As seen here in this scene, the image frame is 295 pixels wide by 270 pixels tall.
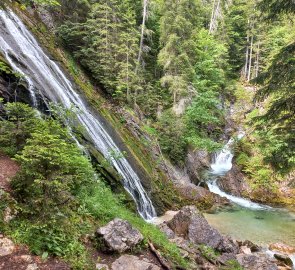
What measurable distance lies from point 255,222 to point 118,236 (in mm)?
10290

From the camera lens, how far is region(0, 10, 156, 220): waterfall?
38.3 feet

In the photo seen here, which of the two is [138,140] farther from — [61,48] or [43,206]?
[43,206]

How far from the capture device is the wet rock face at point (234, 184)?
19.1 metres

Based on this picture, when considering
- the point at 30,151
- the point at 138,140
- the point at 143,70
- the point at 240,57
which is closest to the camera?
the point at 30,151

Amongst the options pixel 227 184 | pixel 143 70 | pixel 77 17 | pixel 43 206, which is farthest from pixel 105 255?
pixel 143 70

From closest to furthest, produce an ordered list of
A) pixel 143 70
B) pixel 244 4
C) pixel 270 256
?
pixel 270 256
pixel 143 70
pixel 244 4

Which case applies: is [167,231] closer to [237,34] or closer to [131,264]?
[131,264]

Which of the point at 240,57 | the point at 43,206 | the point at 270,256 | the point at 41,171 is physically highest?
the point at 41,171

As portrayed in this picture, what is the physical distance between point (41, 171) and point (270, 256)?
8466 mm

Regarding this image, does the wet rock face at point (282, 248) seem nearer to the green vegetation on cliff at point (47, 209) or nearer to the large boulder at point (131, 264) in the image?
the green vegetation on cliff at point (47, 209)

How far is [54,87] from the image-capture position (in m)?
12.4

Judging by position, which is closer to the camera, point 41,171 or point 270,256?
point 41,171

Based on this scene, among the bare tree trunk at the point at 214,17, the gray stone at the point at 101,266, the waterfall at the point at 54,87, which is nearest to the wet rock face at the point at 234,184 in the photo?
the waterfall at the point at 54,87

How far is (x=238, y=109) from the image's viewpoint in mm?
30844
